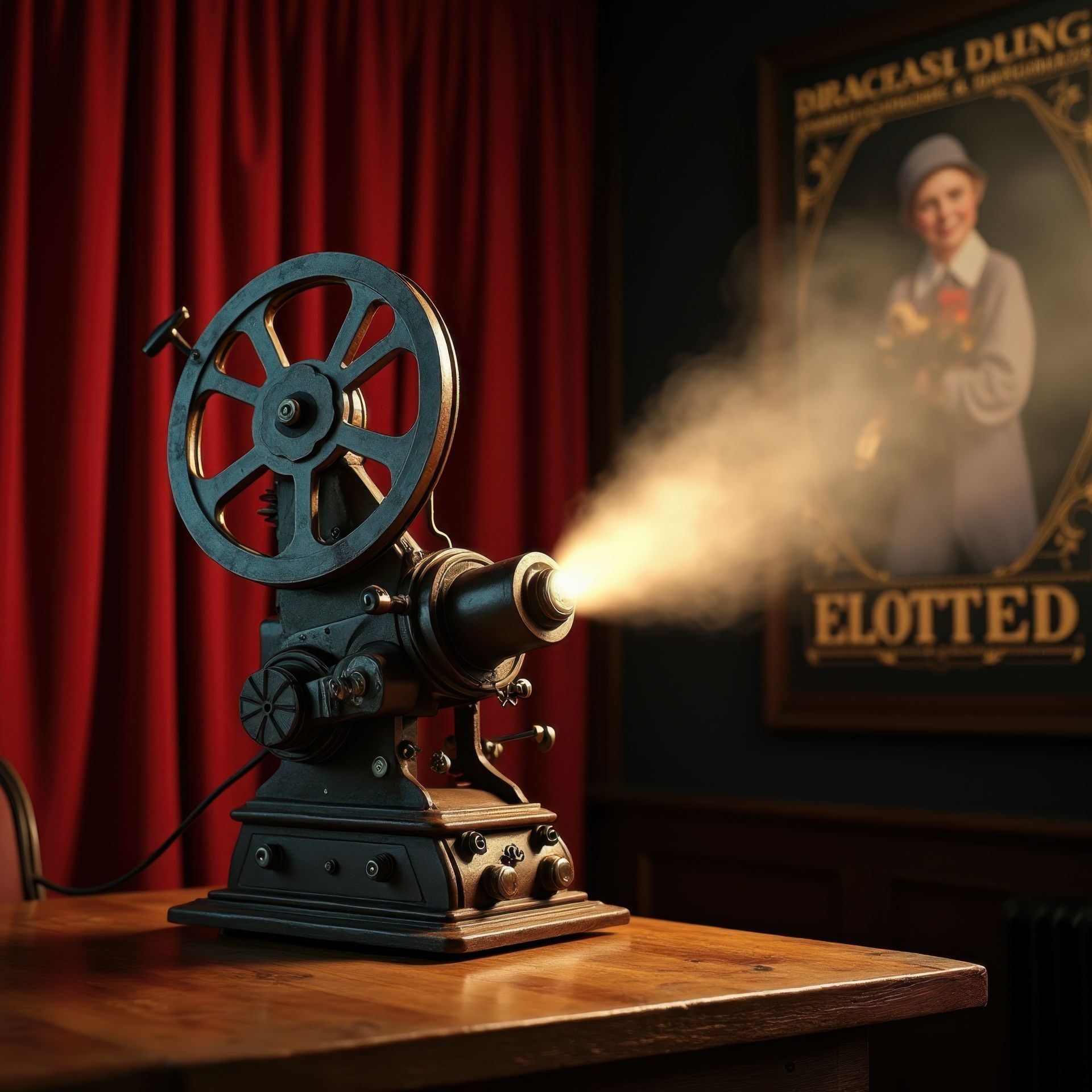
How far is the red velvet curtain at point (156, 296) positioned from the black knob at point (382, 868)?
116 cm

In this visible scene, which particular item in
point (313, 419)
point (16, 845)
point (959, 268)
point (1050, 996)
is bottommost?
point (1050, 996)

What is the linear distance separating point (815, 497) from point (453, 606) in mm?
1740

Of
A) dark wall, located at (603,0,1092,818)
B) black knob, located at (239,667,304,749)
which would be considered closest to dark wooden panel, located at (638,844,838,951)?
dark wall, located at (603,0,1092,818)

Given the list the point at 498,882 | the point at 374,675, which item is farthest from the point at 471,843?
the point at 374,675

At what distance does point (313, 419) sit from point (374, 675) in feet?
1.06

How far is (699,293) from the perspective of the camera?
3.42m

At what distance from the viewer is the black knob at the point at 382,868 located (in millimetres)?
1478

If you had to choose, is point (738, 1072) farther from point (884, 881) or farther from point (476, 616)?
point (884, 881)

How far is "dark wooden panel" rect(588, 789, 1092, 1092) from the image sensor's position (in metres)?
2.70

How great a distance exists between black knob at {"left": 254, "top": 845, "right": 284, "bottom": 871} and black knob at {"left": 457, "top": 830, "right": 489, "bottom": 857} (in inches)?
9.4

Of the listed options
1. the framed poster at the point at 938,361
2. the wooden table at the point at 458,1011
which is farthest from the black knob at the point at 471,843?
the framed poster at the point at 938,361

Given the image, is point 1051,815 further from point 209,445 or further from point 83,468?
point 83,468

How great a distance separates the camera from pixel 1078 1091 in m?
2.41

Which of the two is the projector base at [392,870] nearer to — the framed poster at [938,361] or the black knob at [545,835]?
the black knob at [545,835]
